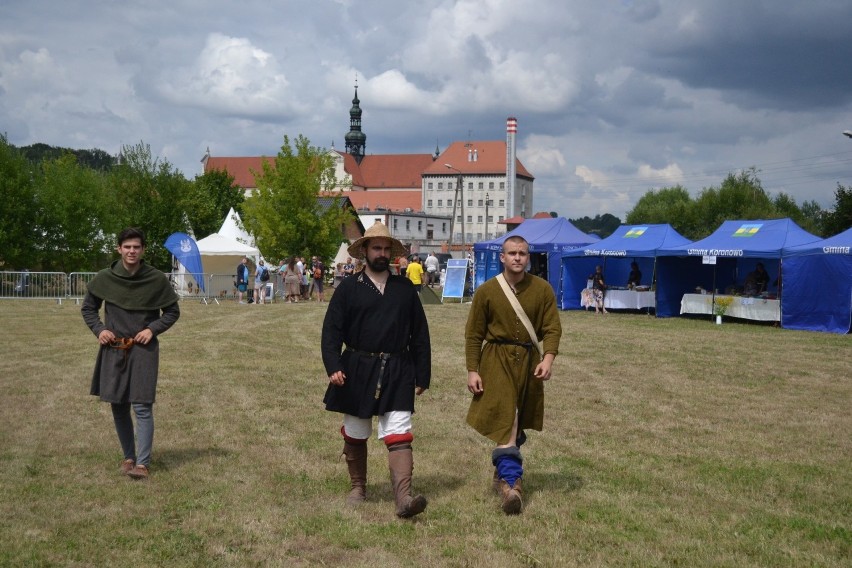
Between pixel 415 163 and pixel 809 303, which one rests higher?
pixel 415 163

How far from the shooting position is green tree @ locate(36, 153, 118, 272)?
38812 millimetres

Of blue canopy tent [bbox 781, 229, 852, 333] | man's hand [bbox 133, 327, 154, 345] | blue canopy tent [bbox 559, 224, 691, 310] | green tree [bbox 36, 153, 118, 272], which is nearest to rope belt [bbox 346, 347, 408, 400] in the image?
man's hand [bbox 133, 327, 154, 345]

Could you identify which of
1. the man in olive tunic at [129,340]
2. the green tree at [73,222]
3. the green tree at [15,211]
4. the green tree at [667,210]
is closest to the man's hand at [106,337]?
the man in olive tunic at [129,340]

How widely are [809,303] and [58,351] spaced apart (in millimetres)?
A: 16786

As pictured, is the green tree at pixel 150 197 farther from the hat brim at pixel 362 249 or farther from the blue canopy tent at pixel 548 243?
the hat brim at pixel 362 249

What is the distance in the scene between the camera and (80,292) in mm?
31047

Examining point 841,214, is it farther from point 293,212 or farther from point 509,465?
point 509,465

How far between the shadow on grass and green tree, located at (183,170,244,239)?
61.0 m

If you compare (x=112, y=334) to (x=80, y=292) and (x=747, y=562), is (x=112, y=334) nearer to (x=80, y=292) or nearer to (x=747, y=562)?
(x=747, y=562)

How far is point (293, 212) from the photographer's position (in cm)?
4303

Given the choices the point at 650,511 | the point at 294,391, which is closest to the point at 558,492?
the point at 650,511

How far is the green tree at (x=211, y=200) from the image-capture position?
71.6 meters

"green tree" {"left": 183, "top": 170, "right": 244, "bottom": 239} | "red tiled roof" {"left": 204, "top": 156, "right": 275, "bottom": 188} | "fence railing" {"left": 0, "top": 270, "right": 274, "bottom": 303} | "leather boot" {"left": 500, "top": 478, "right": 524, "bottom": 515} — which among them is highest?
"red tiled roof" {"left": 204, "top": 156, "right": 275, "bottom": 188}

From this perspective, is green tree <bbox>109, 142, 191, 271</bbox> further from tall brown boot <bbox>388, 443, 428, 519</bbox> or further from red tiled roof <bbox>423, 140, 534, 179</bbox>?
red tiled roof <bbox>423, 140, 534, 179</bbox>
